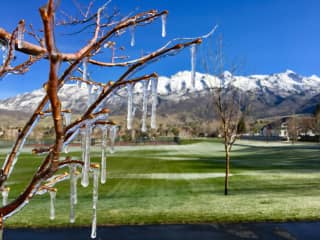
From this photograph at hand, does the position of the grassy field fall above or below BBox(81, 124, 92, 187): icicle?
below

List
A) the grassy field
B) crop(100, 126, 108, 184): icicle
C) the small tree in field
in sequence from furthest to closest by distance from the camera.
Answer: the grassy field, crop(100, 126, 108, 184): icicle, the small tree in field

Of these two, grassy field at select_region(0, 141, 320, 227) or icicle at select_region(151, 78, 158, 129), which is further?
grassy field at select_region(0, 141, 320, 227)

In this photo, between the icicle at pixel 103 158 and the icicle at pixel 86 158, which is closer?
Answer: the icicle at pixel 86 158

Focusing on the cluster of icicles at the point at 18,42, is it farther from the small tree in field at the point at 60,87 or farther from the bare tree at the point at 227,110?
the bare tree at the point at 227,110

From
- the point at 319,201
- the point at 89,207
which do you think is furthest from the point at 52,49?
the point at 319,201

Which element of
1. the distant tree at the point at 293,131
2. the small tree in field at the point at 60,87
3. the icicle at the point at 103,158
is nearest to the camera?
the small tree in field at the point at 60,87

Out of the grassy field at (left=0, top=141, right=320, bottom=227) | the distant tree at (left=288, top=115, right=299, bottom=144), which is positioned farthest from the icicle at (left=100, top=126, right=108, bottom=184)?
the distant tree at (left=288, top=115, right=299, bottom=144)

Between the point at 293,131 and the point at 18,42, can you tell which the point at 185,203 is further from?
the point at 293,131

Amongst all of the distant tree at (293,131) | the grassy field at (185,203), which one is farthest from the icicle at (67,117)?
the distant tree at (293,131)

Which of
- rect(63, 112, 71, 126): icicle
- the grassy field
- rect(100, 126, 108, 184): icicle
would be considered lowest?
the grassy field

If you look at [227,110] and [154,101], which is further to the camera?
[227,110]

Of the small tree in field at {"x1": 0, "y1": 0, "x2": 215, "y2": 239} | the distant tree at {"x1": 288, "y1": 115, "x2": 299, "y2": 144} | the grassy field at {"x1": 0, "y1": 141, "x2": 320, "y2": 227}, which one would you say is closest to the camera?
the small tree in field at {"x1": 0, "y1": 0, "x2": 215, "y2": 239}

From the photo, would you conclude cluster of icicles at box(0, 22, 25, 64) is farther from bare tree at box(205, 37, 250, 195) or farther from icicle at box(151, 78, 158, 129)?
bare tree at box(205, 37, 250, 195)

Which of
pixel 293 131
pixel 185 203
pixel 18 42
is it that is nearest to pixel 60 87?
pixel 18 42
